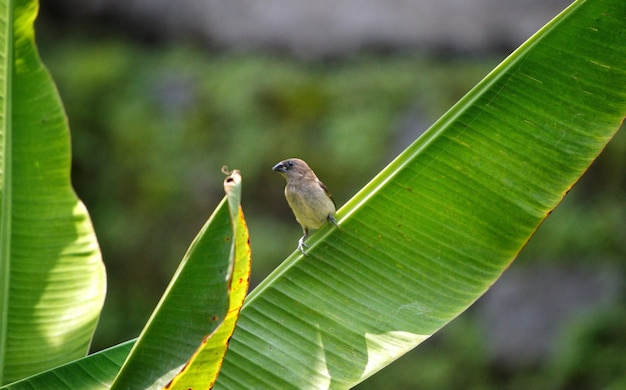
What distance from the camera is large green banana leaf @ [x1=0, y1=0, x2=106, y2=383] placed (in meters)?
2.18

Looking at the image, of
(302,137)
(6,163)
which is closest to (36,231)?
(6,163)

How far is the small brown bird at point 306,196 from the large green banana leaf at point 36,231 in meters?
0.91

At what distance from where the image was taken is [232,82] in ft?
22.4

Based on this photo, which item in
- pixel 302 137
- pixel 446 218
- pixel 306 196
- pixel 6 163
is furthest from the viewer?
pixel 302 137

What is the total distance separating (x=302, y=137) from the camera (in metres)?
6.53

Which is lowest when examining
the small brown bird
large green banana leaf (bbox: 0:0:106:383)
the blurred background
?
the blurred background

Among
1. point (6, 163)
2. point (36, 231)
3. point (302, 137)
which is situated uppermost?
point (6, 163)

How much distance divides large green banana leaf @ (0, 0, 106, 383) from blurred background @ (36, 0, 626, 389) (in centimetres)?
388

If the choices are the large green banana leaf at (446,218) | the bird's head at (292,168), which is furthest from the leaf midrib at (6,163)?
the bird's head at (292,168)

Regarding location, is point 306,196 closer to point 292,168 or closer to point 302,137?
point 292,168

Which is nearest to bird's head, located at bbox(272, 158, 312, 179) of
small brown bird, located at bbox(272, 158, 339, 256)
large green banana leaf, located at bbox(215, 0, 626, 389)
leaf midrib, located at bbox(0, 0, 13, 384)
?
small brown bird, located at bbox(272, 158, 339, 256)

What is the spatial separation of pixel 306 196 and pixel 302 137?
3.44 meters

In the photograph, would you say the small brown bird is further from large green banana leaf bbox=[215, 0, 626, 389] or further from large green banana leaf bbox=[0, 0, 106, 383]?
large green banana leaf bbox=[0, 0, 106, 383]

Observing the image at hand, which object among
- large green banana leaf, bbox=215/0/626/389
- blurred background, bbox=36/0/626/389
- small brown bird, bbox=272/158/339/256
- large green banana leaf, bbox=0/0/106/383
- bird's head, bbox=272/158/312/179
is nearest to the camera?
large green banana leaf, bbox=215/0/626/389
